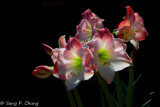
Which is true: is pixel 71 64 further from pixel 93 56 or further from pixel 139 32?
pixel 139 32

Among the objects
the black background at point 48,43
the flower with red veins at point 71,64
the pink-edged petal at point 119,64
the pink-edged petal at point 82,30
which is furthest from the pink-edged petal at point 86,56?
the black background at point 48,43

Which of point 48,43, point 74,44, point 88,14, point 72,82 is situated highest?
point 48,43

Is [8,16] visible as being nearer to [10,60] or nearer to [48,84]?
[10,60]

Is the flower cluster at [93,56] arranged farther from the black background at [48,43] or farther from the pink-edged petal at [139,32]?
the black background at [48,43]

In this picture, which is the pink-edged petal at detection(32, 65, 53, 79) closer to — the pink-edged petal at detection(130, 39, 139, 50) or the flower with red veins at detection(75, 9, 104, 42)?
the flower with red veins at detection(75, 9, 104, 42)


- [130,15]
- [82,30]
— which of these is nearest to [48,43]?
[82,30]

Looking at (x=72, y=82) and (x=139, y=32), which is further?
(x=139, y=32)

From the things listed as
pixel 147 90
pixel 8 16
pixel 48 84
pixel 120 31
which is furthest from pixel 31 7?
pixel 120 31

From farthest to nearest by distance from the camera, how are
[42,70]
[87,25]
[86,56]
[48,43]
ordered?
[48,43] → [87,25] → [42,70] → [86,56]
